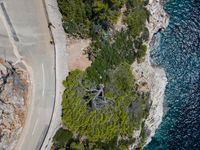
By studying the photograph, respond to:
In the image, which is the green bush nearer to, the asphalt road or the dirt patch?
the asphalt road

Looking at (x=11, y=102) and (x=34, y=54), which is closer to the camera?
(x=11, y=102)

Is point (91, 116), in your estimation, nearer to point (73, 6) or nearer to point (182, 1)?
point (73, 6)

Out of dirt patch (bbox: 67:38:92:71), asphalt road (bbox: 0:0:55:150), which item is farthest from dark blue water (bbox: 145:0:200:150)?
asphalt road (bbox: 0:0:55:150)

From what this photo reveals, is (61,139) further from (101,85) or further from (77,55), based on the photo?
(77,55)

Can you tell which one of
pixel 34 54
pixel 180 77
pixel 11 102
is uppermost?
pixel 180 77

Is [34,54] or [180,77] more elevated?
[180,77]

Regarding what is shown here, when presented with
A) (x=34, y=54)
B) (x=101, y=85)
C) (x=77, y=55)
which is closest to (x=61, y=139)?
(x=101, y=85)
